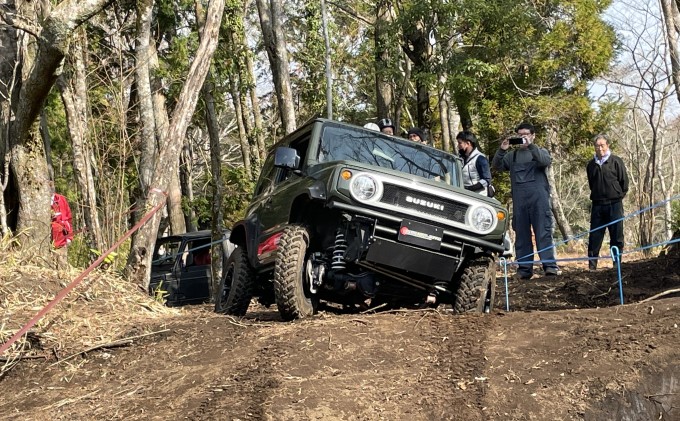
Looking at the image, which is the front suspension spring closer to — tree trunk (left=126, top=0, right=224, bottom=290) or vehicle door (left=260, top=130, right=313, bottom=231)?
vehicle door (left=260, top=130, right=313, bottom=231)

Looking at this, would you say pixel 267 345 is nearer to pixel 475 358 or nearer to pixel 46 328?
pixel 475 358

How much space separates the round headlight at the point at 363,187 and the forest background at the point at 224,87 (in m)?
3.74

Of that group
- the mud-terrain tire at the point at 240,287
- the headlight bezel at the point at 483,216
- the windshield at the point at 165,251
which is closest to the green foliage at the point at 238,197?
the windshield at the point at 165,251

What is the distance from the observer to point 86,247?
500 inches

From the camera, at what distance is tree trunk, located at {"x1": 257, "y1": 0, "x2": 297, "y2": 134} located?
1686 centimetres

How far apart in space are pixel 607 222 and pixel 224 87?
17110mm

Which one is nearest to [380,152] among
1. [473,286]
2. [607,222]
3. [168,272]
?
[473,286]

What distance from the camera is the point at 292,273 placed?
7309mm

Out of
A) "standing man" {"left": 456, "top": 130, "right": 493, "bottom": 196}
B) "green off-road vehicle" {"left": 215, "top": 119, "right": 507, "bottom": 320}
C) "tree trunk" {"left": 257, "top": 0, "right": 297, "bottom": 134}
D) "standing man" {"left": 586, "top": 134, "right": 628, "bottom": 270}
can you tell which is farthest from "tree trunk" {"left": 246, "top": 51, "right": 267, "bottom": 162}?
"green off-road vehicle" {"left": 215, "top": 119, "right": 507, "bottom": 320}

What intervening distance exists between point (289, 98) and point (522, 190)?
674 cm

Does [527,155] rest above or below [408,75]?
below

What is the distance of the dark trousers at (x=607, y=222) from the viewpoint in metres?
11.8

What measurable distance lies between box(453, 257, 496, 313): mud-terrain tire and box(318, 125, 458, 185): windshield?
3.76 ft

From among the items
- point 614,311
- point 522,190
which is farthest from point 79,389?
point 522,190
